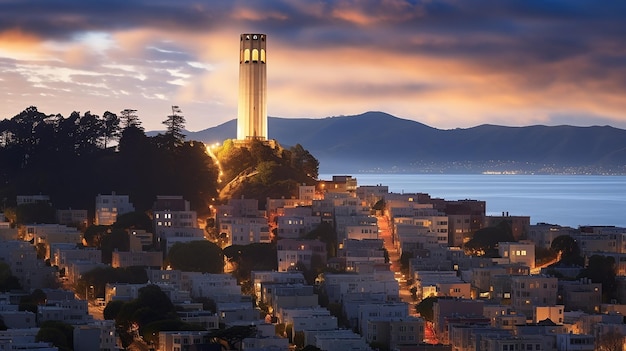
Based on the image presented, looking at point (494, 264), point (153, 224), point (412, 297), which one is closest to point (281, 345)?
point (412, 297)

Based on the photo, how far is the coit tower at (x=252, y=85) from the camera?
253 feet

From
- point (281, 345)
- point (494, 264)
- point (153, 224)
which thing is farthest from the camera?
point (153, 224)

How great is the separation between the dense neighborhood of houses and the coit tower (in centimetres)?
370

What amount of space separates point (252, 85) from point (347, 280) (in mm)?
20816

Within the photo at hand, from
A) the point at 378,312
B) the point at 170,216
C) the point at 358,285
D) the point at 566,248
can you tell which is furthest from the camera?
the point at 170,216

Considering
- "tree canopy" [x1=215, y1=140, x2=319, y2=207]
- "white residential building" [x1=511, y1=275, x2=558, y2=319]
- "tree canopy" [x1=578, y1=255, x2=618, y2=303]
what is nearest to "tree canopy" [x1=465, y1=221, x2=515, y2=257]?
"tree canopy" [x1=578, y1=255, x2=618, y2=303]

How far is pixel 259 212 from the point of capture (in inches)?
2763

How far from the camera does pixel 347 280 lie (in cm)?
5772

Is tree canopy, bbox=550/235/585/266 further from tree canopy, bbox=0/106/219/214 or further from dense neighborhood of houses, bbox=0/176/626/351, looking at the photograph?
tree canopy, bbox=0/106/219/214

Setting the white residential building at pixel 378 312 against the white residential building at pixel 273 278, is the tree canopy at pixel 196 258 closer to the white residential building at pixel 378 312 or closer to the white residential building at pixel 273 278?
the white residential building at pixel 273 278

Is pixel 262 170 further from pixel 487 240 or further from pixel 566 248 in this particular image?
pixel 566 248

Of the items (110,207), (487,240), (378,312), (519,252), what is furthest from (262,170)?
(378,312)

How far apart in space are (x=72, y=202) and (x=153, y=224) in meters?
5.03

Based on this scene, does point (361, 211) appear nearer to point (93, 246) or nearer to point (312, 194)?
point (312, 194)
